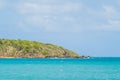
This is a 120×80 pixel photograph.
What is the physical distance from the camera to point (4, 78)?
87312mm

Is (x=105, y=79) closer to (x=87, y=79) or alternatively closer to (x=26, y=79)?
(x=87, y=79)

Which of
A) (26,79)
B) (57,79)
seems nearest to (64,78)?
(57,79)

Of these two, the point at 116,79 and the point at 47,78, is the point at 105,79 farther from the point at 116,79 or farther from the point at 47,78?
the point at 47,78

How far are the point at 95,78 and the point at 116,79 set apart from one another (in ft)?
15.7

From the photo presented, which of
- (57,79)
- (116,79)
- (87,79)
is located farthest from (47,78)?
(116,79)

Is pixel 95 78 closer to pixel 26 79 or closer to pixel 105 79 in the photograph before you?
pixel 105 79

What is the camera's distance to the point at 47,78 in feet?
295

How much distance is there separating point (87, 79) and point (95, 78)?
2453mm

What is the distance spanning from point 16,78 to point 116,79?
70.2ft

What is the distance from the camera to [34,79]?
86312 mm

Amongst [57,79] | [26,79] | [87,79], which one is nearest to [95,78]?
[87,79]

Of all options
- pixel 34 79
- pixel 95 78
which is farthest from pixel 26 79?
pixel 95 78

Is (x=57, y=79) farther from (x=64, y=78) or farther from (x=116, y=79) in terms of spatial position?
(x=116, y=79)

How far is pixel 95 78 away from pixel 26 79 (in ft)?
48.9
